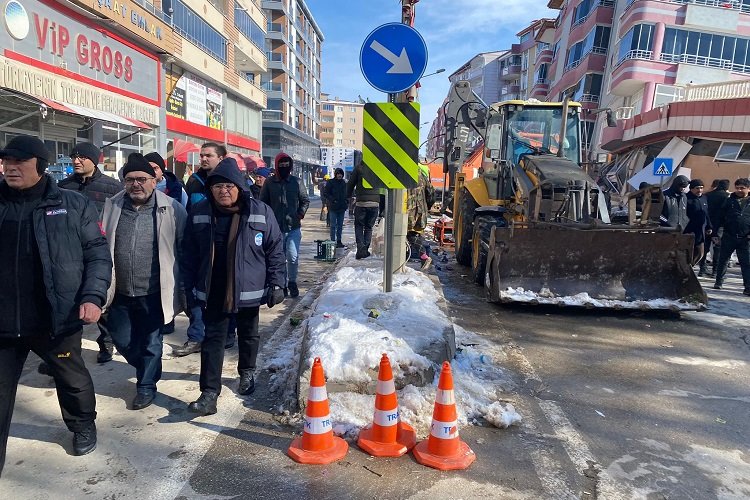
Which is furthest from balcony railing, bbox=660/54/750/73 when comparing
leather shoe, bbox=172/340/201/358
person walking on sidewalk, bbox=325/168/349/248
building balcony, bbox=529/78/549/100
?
leather shoe, bbox=172/340/201/358

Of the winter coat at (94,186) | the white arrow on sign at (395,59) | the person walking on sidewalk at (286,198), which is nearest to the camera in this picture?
the winter coat at (94,186)

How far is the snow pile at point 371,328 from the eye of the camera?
3662 mm

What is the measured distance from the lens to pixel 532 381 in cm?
434

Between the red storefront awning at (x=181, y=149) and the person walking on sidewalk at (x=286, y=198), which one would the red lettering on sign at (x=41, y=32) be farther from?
the person walking on sidewalk at (x=286, y=198)

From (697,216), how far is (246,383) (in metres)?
8.81

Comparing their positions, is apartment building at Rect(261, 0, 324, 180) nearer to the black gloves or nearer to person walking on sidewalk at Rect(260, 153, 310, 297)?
person walking on sidewalk at Rect(260, 153, 310, 297)

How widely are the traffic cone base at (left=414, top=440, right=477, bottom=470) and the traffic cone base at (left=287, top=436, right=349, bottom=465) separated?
1.58 feet

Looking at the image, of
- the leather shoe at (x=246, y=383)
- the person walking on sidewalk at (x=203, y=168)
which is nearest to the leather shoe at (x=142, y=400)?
the leather shoe at (x=246, y=383)

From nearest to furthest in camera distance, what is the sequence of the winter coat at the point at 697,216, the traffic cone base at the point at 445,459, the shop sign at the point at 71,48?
1. the traffic cone base at the point at 445,459
2. the winter coat at the point at 697,216
3. the shop sign at the point at 71,48

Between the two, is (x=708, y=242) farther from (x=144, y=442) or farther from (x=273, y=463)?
(x=144, y=442)

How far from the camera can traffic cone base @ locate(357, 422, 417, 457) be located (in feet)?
10.0

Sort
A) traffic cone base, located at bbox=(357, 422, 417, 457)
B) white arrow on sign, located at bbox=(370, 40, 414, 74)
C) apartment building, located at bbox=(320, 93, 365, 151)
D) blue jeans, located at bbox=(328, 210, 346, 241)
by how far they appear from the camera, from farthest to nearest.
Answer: apartment building, located at bbox=(320, 93, 365, 151), blue jeans, located at bbox=(328, 210, 346, 241), white arrow on sign, located at bbox=(370, 40, 414, 74), traffic cone base, located at bbox=(357, 422, 417, 457)

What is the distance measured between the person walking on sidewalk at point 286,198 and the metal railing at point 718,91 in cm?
1791

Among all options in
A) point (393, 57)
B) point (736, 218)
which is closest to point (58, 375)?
point (393, 57)
